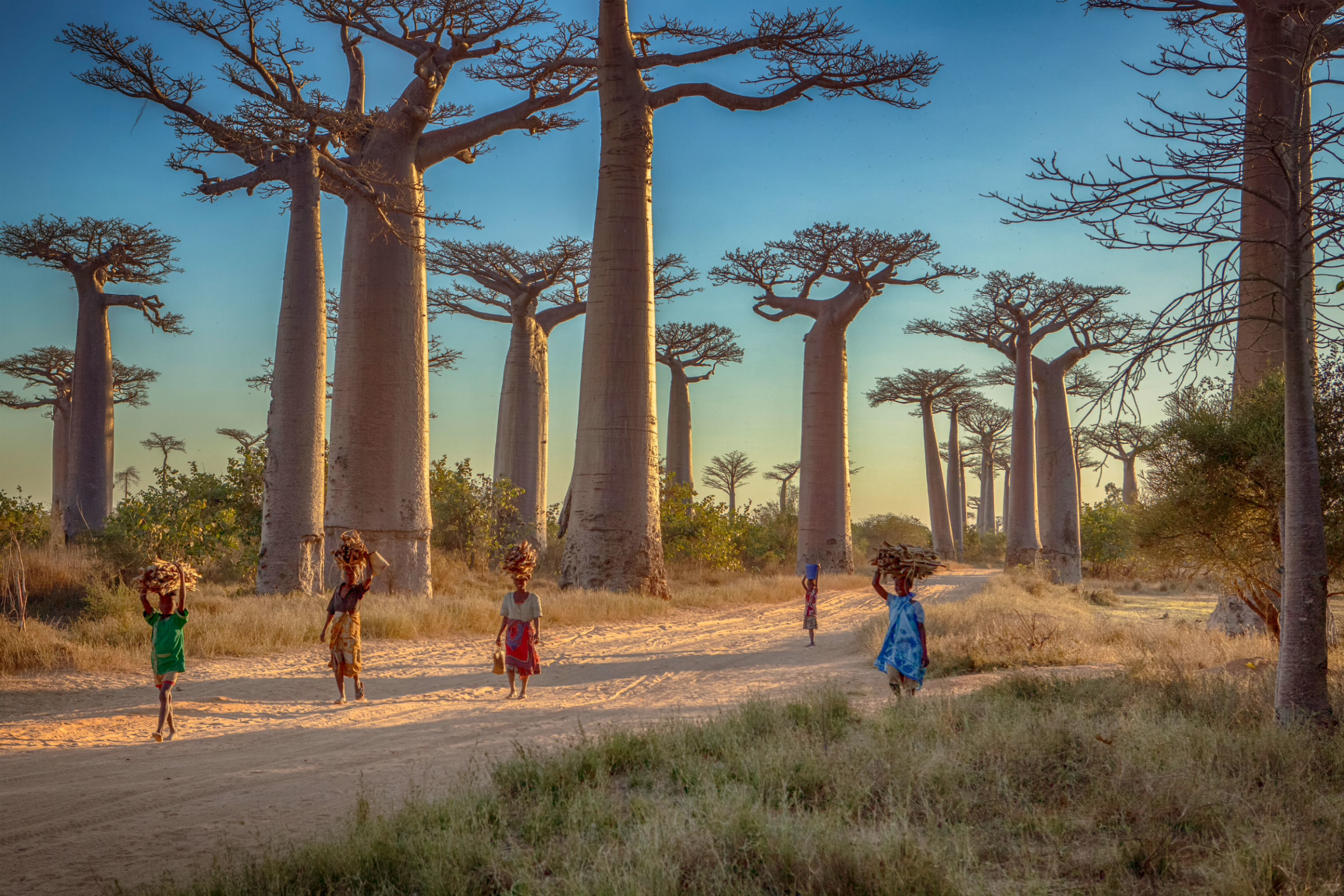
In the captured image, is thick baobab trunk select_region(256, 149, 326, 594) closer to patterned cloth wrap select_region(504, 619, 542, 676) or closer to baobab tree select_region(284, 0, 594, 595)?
baobab tree select_region(284, 0, 594, 595)

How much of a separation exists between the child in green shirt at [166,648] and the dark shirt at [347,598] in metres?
1.18

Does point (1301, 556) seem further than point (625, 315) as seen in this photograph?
No

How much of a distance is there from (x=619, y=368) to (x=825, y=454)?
349 inches

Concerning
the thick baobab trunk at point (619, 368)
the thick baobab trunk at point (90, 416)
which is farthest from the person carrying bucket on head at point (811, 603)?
the thick baobab trunk at point (90, 416)

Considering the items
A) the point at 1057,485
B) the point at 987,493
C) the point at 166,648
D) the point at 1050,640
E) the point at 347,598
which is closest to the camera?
the point at 166,648

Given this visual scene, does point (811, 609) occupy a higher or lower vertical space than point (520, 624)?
lower

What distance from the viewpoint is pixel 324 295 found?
41.1 ft

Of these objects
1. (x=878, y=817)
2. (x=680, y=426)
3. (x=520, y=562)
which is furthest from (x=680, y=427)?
(x=878, y=817)

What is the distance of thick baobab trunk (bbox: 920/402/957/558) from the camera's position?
33281 millimetres

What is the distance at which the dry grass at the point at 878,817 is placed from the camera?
10.1 ft

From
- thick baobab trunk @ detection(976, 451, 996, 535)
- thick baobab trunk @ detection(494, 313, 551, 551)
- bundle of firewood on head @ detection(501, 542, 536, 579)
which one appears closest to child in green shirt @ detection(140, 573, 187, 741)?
bundle of firewood on head @ detection(501, 542, 536, 579)

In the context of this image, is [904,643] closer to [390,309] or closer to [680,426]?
[390,309]

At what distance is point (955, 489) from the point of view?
40.0 m

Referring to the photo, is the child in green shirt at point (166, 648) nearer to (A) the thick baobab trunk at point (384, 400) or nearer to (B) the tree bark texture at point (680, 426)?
(A) the thick baobab trunk at point (384, 400)
